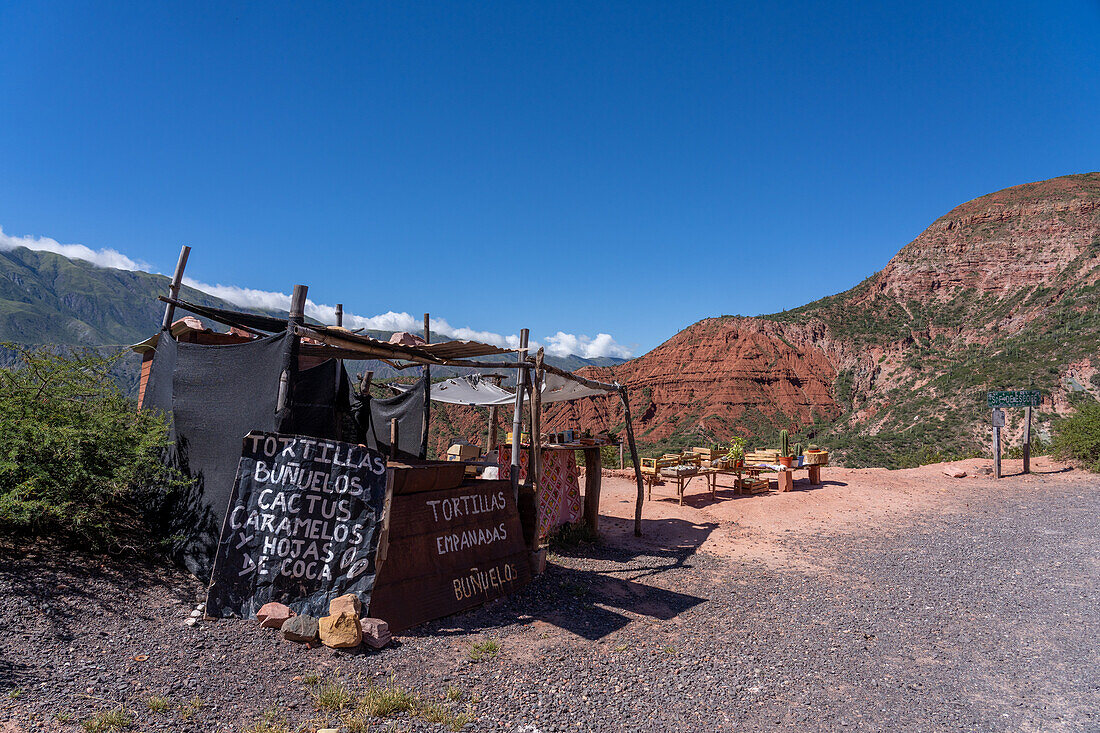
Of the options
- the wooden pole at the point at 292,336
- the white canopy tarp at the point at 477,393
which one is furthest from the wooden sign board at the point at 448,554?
the white canopy tarp at the point at 477,393

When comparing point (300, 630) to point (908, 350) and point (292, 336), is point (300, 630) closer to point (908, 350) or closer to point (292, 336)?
point (292, 336)

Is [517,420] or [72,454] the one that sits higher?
[517,420]

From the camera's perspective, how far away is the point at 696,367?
183 feet

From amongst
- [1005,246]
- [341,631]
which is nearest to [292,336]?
[341,631]

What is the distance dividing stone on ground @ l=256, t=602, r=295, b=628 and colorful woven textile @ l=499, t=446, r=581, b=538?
3.91 m

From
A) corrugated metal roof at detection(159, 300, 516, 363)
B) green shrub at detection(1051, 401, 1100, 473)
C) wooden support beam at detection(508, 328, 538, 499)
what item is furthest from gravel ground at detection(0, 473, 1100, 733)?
green shrub at detection(1051, 401, 1100, 473)

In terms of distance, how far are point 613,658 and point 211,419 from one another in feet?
14.7

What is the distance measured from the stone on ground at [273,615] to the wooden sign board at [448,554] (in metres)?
0.68

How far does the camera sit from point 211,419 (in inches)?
226

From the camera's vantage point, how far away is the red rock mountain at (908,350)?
33594 mm

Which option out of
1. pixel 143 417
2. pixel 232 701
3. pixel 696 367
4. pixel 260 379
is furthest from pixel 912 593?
pixel 696 367

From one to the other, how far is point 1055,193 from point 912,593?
6119 cm

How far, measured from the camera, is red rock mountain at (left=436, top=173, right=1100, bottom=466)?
33594mm

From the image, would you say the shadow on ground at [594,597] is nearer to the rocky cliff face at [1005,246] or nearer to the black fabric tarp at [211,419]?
the black fabric tarp at [211,419]
